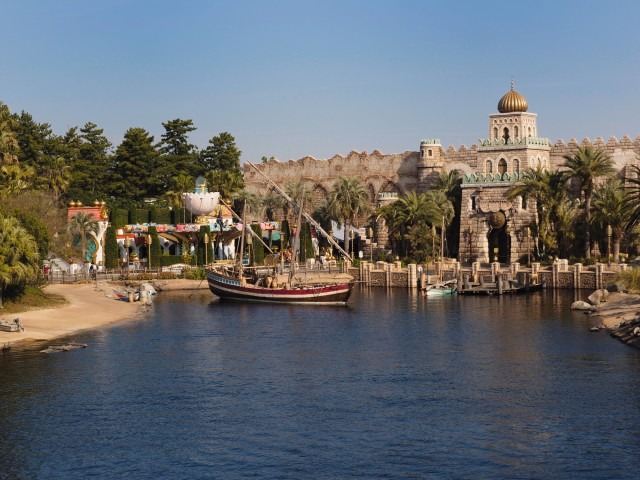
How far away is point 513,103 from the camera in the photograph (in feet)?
293

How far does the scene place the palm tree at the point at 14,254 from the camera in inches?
2095

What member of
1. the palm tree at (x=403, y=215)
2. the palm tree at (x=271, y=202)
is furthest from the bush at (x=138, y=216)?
the palm tree at (x=403, y=215)

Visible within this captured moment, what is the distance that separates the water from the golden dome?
115 feet

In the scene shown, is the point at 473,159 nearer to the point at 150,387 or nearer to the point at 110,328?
the point at 110,328

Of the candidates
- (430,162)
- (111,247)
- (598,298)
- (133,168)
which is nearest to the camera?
(598,298)

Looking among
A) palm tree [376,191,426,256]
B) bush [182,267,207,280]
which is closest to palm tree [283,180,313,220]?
palm tree [376,191,426,256]

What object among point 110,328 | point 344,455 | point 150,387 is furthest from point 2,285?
point 344,455

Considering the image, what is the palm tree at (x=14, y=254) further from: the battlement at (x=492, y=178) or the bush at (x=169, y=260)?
the battlement at (x=492, y=178)

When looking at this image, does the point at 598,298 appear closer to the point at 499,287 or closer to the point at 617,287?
the point at 617,287

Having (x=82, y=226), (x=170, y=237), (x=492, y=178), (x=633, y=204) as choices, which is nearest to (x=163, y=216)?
(x=170, y=237)

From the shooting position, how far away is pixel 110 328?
5734 cm

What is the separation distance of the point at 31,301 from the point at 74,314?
267 centimetres

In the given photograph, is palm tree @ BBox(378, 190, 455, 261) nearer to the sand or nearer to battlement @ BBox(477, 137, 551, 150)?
battlement @ BBox(477, 137, 551, 150)

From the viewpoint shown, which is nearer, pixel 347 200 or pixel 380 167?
pixel 347 200
